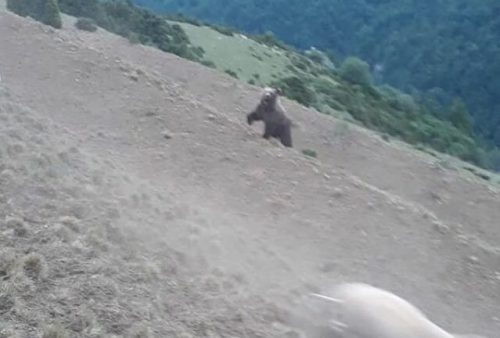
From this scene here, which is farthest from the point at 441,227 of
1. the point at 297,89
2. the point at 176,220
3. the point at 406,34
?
the point at 406,34

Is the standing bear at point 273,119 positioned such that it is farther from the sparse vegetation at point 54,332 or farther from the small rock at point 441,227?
the sparse vegetation at point 54,332

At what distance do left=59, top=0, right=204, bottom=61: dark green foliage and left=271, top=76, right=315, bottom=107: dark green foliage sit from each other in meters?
3.06

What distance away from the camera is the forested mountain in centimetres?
5653

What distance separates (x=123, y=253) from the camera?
25.4 feet

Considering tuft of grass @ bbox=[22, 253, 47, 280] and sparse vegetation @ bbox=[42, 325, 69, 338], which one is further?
tuft of grass @ bbox=[22, 253, 47, 280]

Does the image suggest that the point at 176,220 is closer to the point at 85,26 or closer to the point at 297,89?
the point at 85,26

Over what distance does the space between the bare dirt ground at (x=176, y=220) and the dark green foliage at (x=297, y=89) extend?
14.5m

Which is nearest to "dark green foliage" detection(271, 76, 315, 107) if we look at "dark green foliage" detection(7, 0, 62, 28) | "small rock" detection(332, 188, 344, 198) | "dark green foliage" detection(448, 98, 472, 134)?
"dark green foliage" detection(7, 0, 62, 28)

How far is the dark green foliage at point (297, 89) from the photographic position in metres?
33.2

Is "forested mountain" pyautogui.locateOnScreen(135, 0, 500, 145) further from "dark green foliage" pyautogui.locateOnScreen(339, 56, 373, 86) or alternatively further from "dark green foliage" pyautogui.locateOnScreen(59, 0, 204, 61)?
"dark green foliage" pyautogui.locateOnScreen(59, 0, 204, 61)

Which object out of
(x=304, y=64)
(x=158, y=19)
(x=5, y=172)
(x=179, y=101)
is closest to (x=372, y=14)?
(x=304, y=64)

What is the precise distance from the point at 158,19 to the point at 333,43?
31141mm

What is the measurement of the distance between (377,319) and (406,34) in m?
57.7

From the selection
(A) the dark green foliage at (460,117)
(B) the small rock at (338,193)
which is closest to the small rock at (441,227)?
(B) the small rock at (338,193)
